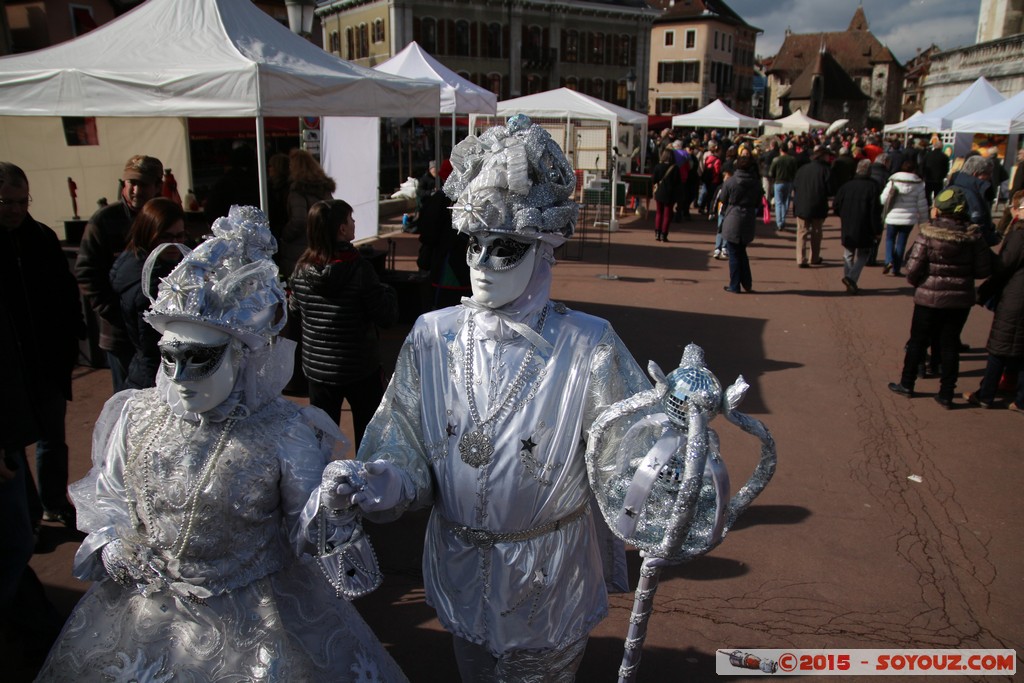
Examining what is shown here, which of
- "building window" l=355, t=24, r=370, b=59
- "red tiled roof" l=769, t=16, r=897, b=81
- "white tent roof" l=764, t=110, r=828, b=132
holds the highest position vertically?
"red tiled roof" l=769, t=16, r=897, b=81

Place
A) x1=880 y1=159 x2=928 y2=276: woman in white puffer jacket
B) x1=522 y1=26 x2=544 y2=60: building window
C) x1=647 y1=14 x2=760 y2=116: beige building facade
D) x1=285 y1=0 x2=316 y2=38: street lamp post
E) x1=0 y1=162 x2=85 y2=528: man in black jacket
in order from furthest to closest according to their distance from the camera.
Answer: x1=647 y1=14 x2=760 y2=116: beige building facade < x1=522 y1=26 x2=544 y2=60: building window < x1=880 y1=159 x2=928 y2=276: woman in white puffer jacket < x1=285 y1=0 x2=316 y2=38: street lamp post < x1=0 y1=162 x2=85 y2=528: man in black jacket

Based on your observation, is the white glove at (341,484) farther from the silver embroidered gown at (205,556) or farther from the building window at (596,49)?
the building window at (596,49)

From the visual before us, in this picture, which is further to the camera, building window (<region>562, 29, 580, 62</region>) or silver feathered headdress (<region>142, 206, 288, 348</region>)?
building window (<region>562, 29, 580, 62</region>)

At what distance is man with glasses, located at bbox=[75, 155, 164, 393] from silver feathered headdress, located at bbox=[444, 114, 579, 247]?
10.2 feet

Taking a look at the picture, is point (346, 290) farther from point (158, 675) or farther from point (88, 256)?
point (158, 675)

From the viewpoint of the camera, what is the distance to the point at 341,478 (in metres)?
1.85

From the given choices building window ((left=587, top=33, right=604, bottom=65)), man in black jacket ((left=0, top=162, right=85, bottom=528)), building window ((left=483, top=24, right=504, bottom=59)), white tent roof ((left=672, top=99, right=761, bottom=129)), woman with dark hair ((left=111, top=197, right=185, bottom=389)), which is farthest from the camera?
building window ((left=587, top=33, right=604, bottom=65))

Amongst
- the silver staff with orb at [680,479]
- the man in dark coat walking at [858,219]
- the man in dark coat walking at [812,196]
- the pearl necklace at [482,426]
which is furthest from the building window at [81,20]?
the silver staff with orb at [680,479]

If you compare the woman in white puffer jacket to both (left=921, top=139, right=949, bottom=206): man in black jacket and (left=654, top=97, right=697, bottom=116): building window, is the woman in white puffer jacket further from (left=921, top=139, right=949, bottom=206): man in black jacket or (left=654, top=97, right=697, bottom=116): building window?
(left=654, top=97, right=697, bottom=116): building window

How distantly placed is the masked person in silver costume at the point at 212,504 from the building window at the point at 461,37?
46.4 meters

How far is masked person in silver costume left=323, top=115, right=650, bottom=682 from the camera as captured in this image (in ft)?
7.04

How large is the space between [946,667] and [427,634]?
2395 millimetres

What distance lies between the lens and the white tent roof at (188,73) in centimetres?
562

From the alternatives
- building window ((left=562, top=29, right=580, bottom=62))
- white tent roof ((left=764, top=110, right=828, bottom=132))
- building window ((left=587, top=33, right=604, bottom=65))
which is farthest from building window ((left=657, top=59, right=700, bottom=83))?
white tent roof ((left=764, top=110, right=828, bottom=132))
